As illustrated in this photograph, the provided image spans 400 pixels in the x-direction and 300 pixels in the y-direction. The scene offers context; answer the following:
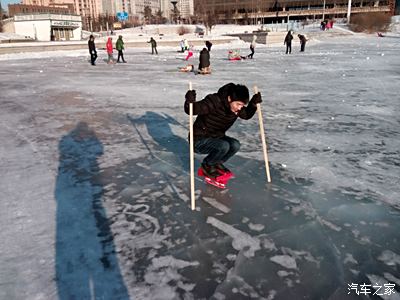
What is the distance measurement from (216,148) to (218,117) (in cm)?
38

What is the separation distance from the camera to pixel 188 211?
3.82m

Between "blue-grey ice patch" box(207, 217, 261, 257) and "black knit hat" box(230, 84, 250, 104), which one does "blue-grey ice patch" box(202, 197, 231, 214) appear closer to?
"blue-grey ice patch" box(207, 217, 261, 257)

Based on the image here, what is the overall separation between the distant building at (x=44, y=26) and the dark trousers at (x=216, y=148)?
66515mm

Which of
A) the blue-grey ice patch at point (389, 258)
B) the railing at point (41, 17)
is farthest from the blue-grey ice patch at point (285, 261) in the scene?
the railing at point (41, 17)

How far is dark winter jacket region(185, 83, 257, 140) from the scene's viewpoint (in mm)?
3963

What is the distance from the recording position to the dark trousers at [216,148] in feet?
14.1

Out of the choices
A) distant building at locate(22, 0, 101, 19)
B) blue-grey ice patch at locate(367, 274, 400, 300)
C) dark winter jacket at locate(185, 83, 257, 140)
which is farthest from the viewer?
distant building at locate(22, 0, 101, 19)

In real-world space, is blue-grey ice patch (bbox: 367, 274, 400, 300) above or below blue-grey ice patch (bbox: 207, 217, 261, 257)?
below

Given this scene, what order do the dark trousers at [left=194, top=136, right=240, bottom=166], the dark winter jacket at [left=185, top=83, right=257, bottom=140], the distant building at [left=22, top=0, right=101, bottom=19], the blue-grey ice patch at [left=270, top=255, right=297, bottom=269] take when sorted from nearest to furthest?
the blue-grey ice patch at [left=270, top=255, right=297, bottom=269] → the dark winter jacket at [left=185, top=83, right=257, bottom=140] → the dark trousers at [left=194, top=136, right=240, bottom=166] → the distant building at [left=22, top=0, right=101, bottom=19]

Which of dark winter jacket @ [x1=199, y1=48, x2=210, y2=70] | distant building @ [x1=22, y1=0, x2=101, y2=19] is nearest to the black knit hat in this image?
dark winter jacket @ [x1=199, y1=48, x2=210, y2=70]

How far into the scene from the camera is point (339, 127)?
271 inches

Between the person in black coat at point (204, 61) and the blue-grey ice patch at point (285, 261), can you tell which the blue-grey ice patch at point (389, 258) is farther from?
the person in black coat at point (204, 61)

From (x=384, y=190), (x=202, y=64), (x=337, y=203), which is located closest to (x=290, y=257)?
(x=337, y=203)

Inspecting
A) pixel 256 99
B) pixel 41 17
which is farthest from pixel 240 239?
pixel 41 17
